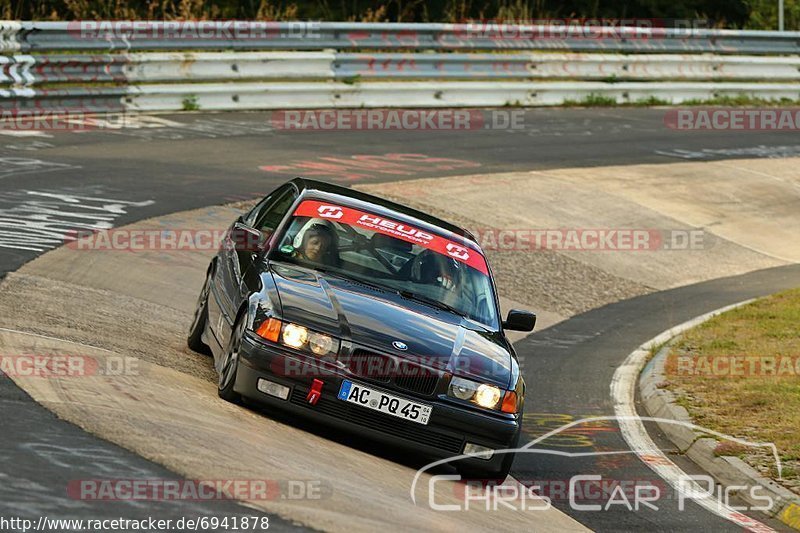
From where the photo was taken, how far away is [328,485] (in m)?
7.18

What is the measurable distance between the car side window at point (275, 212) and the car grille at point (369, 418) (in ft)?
6.79

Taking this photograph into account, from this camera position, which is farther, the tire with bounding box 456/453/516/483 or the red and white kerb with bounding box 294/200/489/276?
the red and white kerb with bounding box 294/200/489/276

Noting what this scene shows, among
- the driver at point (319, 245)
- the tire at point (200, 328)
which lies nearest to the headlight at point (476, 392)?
the driver at point (319, 245)

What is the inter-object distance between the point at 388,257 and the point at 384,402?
1.75m

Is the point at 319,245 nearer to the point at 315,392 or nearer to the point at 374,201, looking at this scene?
the point at 374,201

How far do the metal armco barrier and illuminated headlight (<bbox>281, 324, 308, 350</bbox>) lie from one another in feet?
43.7

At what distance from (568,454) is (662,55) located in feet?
63.0

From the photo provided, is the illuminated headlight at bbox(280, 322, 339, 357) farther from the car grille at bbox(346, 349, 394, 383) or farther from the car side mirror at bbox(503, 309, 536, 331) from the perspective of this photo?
the car side mirror at bbox(503, 309, 536, 331)

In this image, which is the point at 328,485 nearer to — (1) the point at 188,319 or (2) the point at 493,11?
(1) the point at 188,319

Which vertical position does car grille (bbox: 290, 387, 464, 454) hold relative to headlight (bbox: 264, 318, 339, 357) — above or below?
below

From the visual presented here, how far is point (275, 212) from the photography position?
10.3 meters

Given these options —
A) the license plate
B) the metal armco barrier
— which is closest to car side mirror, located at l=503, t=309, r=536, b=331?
the license plate

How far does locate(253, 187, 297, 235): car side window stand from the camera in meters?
10.0

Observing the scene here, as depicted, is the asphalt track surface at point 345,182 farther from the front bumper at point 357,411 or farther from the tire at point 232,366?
the tire at point 232,366
